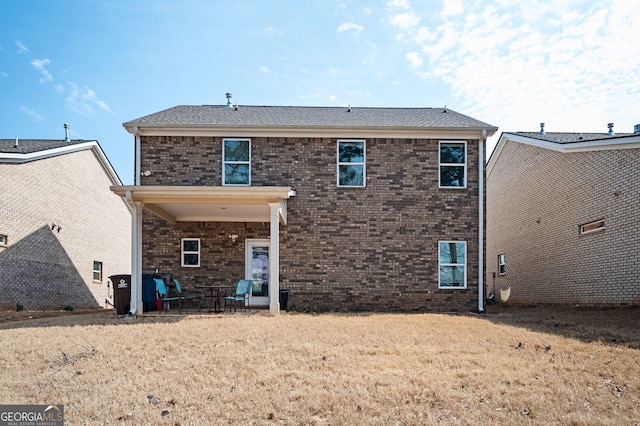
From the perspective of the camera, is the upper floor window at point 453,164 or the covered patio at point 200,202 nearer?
the covered patio at point 200,202

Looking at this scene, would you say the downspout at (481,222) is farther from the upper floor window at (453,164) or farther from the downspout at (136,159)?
the downspout at (136,159)

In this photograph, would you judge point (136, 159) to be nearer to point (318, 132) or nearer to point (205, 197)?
point (205, 197)

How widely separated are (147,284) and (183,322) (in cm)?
278

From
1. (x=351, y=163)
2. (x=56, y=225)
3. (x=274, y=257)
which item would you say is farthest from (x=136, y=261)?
(x=56, y=225)

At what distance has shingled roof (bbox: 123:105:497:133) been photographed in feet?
48.2

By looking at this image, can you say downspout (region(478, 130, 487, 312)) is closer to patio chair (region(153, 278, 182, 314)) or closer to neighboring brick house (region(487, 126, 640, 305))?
neighboring brick house (region(487, 126, 640, 305))

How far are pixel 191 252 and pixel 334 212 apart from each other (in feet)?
14.1

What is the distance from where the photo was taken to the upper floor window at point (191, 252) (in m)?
14.9

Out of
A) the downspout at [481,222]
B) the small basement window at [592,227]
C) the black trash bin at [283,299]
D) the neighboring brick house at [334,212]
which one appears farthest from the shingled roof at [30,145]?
the small basement window at [592,227]

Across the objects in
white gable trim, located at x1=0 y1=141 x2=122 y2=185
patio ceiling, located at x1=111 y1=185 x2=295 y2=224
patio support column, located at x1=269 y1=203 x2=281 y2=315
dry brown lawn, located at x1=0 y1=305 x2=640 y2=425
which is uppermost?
white gable trim, located at x1=0 y1=141 x2=122 y2=185

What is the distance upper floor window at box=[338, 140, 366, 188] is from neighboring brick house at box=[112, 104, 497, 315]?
29mm

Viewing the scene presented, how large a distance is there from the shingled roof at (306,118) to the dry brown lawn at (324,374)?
6.32 metres

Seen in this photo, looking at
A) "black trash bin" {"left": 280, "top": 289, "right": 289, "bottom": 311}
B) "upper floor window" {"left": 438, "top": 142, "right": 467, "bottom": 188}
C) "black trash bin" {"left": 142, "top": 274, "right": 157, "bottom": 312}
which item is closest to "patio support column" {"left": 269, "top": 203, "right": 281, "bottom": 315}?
"black trash bin" {"left": 280, "top": 289, "right": 289, "bottom": 311}

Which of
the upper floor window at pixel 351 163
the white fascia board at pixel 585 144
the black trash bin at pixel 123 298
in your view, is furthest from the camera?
the upper floor window at pixel 351 163
